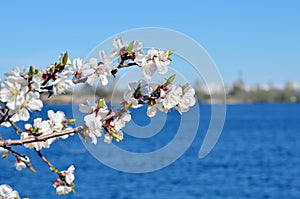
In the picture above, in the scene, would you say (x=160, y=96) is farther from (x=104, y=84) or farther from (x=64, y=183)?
(x=64, y=183)

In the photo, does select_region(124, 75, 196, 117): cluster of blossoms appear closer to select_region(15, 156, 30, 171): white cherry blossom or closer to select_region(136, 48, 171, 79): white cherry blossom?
select_region(136, 48, 171, 79): white cherry blossom

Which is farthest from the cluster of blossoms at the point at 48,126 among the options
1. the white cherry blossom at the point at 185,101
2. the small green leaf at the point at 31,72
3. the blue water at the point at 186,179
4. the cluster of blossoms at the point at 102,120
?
the blue water at the point at 186,179

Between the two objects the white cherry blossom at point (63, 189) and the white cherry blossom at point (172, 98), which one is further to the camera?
the white cherry blossom at point (63, 189)

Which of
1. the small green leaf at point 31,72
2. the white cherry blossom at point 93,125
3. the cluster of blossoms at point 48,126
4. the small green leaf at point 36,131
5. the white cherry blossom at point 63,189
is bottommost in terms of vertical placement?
the white cherry blossom at point 63,189

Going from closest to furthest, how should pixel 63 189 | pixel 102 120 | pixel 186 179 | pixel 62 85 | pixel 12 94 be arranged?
pixel 12 94, pixel 62 85, pixel 102 120, pixel 63 189, pixel 186 179

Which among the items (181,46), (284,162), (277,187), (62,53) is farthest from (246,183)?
(62,53)

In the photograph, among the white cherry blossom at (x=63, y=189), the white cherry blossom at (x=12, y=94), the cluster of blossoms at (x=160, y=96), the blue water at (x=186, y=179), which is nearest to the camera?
the white cherry blossom at (x=12, y=94)

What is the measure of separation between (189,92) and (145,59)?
23 centimetres

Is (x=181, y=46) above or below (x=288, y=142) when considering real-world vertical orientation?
below

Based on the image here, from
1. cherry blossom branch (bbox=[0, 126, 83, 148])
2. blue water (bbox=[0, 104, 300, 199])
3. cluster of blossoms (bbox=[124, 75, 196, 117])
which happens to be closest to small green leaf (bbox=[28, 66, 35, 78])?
cherry blossom branch (bbox=[0, 126, 83, 148])

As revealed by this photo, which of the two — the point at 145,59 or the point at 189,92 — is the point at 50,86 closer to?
the point at 145,59

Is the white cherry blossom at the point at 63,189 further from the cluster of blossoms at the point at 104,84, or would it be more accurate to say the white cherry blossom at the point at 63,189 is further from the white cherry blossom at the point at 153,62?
the white cherry blossom at the point at 153,62

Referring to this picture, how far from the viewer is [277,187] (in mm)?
18188

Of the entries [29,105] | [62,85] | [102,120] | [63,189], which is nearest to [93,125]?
[102,120]
